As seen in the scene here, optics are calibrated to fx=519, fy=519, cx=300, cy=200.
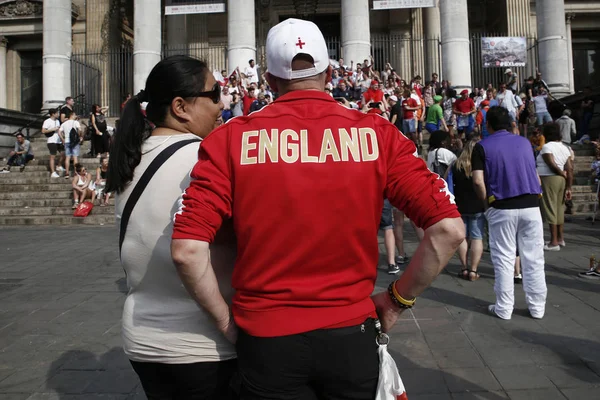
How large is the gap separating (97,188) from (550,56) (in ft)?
56.7

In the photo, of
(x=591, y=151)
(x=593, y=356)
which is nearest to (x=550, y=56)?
(x=591, y=151)

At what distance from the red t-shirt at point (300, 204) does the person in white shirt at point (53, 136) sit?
15.6 metres

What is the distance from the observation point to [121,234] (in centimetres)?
196

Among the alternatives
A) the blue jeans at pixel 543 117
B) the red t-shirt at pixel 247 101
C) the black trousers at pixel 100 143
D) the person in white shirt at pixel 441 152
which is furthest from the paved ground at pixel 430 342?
the blue jeans at pixel 543 117

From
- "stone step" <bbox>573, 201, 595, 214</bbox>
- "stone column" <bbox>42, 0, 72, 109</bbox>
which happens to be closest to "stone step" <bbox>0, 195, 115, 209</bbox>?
"stone column" <bbox>42, 0, 72, 109</bbox>

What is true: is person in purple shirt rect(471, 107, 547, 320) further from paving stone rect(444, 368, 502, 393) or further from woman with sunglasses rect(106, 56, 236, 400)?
woman with sunglasses rect(106, 56, 236, 400)

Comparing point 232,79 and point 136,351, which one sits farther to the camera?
point 232,79

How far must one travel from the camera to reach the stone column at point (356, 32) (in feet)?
66.0

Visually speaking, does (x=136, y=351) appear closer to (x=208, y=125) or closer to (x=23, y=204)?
(x=208, y=125)

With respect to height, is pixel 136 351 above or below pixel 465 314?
above

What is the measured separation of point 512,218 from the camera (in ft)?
16.1

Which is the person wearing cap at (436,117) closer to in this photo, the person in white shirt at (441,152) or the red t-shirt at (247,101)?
the red t-shirt at (247,101)

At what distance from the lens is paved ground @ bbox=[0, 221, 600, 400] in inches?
139

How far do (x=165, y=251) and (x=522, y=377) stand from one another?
285 centimetres
